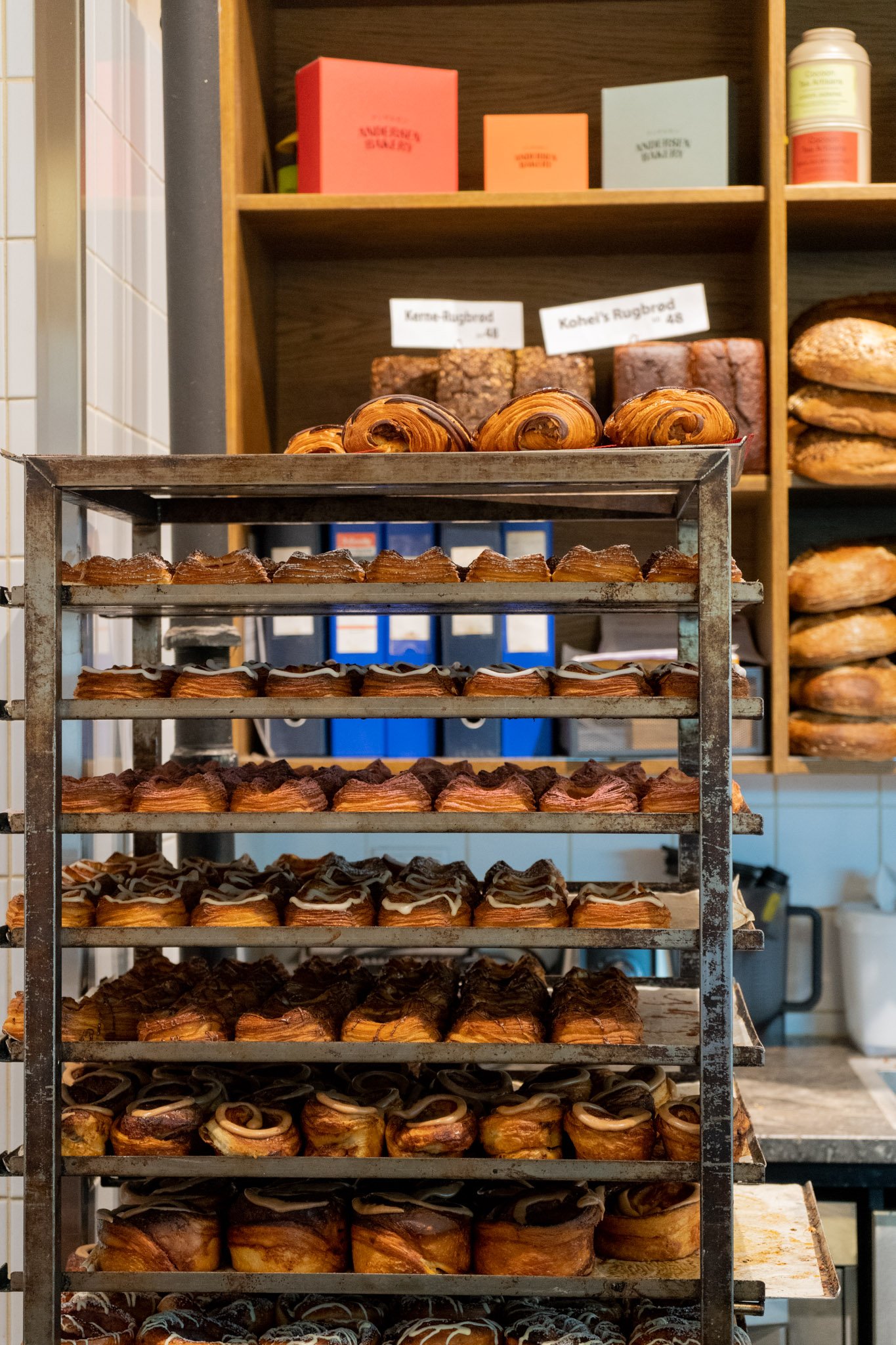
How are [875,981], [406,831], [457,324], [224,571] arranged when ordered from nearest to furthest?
[406,831] → [224,571] → [457,324] → [875,981]

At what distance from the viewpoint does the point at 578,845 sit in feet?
9.54

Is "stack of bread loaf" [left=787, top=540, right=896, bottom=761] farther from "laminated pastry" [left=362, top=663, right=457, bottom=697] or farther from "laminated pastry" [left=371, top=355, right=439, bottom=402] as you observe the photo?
"laminated pastry" [left=362, top=663, right=457, bottom=697]

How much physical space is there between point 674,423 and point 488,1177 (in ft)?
3.02

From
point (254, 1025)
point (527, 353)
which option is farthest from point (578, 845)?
point (254, 1025)

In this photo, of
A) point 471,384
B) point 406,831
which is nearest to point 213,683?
point 406,831

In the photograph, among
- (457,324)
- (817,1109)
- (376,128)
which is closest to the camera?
(817,1109)

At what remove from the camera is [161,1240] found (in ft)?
4.76

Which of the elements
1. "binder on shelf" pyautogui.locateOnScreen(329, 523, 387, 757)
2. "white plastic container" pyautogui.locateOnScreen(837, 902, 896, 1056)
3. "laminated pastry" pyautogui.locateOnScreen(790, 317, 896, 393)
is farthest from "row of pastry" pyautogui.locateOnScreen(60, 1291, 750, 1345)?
"laminated pastry" pyautogui.locateOnScreen(790, 317, 896, 393)

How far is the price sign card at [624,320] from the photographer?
2.56 m

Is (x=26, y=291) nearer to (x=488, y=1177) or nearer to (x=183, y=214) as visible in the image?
(x=183, y=214)

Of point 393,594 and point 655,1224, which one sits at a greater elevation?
point 393,594

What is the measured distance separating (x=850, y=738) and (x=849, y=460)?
21.8 inches

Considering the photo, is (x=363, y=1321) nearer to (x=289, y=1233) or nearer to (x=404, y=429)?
(x=289, y=1233)

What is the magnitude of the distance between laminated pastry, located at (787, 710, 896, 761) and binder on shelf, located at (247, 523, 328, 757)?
0.98 m
